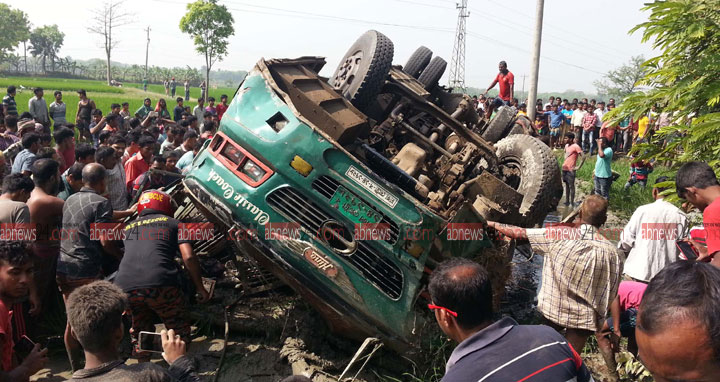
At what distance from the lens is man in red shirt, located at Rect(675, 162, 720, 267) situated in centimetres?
353

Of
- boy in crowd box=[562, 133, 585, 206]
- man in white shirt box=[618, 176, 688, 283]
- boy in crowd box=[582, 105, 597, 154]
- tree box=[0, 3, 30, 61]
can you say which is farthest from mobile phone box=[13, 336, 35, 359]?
tree box=[0, 3, 30, 61]

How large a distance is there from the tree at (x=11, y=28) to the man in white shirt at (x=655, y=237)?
290 feet

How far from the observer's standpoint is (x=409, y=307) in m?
4.01

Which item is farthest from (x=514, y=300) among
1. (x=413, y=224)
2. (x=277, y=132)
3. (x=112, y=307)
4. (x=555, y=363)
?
(x=112, y=307)

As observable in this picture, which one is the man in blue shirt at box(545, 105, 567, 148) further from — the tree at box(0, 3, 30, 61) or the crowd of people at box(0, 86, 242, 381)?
the tree at box(0, 3, 30, 61)

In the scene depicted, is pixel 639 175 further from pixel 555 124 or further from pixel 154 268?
pixel 154 268

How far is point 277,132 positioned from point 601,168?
7.95 meters

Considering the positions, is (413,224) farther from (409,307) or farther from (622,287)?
(622,287)

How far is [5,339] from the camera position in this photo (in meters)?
2.78

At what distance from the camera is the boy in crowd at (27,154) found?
571 centimetres

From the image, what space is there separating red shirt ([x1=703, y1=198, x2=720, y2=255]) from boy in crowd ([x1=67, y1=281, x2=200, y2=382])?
3.42 metres

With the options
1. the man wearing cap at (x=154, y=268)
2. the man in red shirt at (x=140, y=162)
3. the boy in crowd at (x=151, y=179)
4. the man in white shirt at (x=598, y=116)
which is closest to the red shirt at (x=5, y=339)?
the man wearing cap at (x=154, y=268)

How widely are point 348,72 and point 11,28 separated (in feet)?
294

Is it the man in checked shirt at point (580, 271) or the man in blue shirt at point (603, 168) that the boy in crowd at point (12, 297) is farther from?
the man in blue shirt at point (603, 168)
